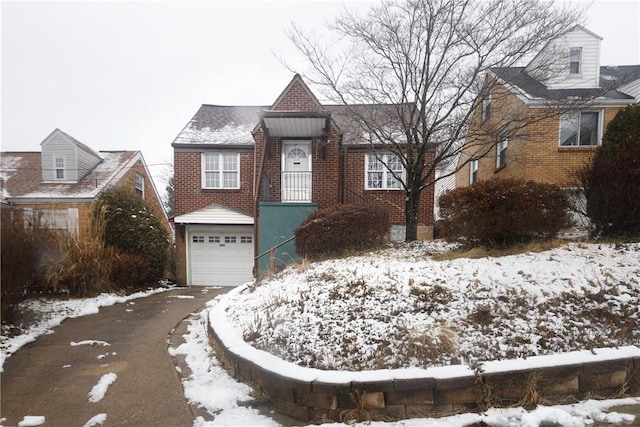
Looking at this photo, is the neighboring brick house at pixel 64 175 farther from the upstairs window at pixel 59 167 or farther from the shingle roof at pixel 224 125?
the shingle roof at pixel 224 125

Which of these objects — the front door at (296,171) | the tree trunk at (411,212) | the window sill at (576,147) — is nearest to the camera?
the tree trunk at (411,212)

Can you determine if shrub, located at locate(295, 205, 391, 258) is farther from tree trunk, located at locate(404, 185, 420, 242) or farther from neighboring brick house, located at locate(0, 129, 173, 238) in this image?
neighboring brick house, located at locate(0, 129, 173, 238)

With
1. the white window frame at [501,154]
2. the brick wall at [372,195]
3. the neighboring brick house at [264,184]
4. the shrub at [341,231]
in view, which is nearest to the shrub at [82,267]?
the neighboring brick house at [264,184]

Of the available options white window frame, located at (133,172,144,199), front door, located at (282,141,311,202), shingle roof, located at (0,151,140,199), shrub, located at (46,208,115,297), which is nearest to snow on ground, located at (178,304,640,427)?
shrub, located at (46,208,115,297)

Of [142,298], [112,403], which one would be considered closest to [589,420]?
[112,403]

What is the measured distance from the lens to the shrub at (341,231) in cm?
702

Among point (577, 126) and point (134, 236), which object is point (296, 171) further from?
point (577, 126)

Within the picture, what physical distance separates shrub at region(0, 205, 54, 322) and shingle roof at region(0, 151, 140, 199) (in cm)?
787

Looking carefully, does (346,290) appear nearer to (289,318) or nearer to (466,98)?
(289,318)

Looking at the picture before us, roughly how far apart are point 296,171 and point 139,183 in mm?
10153

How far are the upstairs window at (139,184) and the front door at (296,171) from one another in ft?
31.0

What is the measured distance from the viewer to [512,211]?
556 centimetres

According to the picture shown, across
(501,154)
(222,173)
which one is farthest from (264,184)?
(501,154)

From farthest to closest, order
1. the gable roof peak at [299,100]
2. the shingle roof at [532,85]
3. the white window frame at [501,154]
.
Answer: the white window frame at [501,154], the gable roof peak at [299,100], the shingle roof at [532,85]
